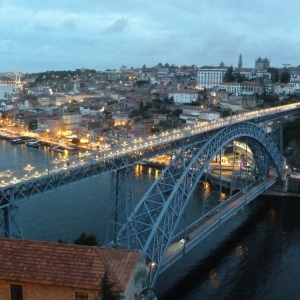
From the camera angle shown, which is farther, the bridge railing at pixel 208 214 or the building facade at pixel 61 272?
the bridge railing at pixel 208 214

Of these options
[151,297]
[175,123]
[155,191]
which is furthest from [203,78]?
[151,297]

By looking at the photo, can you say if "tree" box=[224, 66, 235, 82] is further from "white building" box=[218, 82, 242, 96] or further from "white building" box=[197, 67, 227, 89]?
"white building" box=[218, 82, 242, 96]

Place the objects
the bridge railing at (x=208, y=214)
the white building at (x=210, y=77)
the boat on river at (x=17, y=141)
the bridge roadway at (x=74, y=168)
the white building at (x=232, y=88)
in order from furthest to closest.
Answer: the white building at (x=210, y=77)
the white building at (x=232, y=88)
the boat on river at (x=17, y=141)
the bridge railing at (x=208, y=214)
the bridge roadway at (x=74, y=168)

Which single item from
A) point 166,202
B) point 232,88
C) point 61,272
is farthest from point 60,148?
point 61,272

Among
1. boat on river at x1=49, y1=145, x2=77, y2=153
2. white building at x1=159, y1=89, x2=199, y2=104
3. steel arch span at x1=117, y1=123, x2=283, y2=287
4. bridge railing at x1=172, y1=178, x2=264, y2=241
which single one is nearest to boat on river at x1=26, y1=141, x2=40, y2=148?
boat on river at x1=49, y1=145, x2=77, y2=153

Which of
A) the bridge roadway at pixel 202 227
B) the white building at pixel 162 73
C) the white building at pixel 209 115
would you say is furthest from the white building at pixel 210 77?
the bridge roadway at pixel 202 227

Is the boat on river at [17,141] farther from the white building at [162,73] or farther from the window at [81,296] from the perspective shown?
the white building at [162,73]

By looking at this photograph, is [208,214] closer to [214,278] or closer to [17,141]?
[214,278]
